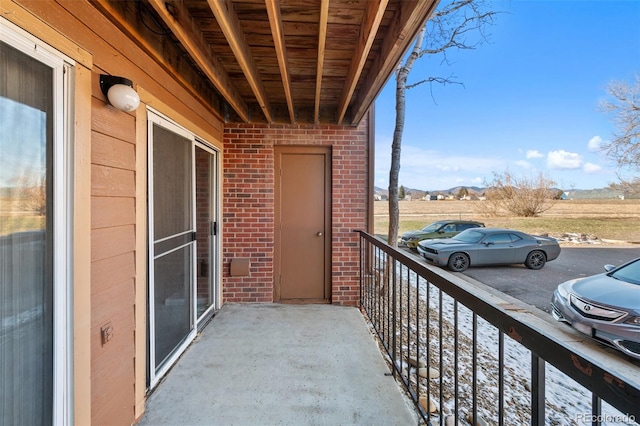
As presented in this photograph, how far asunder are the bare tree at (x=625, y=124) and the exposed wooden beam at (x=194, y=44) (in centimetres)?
1114

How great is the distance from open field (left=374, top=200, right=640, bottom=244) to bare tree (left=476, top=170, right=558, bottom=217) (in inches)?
17.9

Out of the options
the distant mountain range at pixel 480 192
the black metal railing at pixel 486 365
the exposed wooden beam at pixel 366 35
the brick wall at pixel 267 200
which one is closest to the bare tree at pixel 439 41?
the distant mountain range at pixel 480 192

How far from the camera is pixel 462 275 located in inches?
291

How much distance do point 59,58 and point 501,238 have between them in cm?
917

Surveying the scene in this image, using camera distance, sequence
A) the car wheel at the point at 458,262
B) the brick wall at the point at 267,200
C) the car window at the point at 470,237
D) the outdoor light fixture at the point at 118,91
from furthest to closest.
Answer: the car window at the point at 470,237, the car wheel at the point at 458,262, the brick wall at the point at 267,200, the outdoor light fixture at the point at 118,91

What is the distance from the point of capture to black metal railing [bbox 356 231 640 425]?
691 mm

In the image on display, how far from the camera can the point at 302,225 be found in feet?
12.0

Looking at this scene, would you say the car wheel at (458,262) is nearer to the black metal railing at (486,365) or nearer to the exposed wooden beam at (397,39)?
the black metal railing at (486,365)

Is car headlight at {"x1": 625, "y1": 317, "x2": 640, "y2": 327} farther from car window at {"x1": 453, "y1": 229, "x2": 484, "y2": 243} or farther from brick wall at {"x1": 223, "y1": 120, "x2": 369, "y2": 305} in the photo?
car window at {"x1": 453, "y1": 229, "x2": 484, "y2": 243}

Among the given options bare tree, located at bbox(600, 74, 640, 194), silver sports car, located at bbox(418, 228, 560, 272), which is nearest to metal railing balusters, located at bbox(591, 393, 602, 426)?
silver sports car, located at bbox(418, 228, 560, 272)

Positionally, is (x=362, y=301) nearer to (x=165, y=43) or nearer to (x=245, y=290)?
(x=245, y=290)

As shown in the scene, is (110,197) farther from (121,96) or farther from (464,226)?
(464,226)

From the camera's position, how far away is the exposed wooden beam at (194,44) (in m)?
1.48

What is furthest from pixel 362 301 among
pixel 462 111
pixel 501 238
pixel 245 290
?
pixel 462 111
